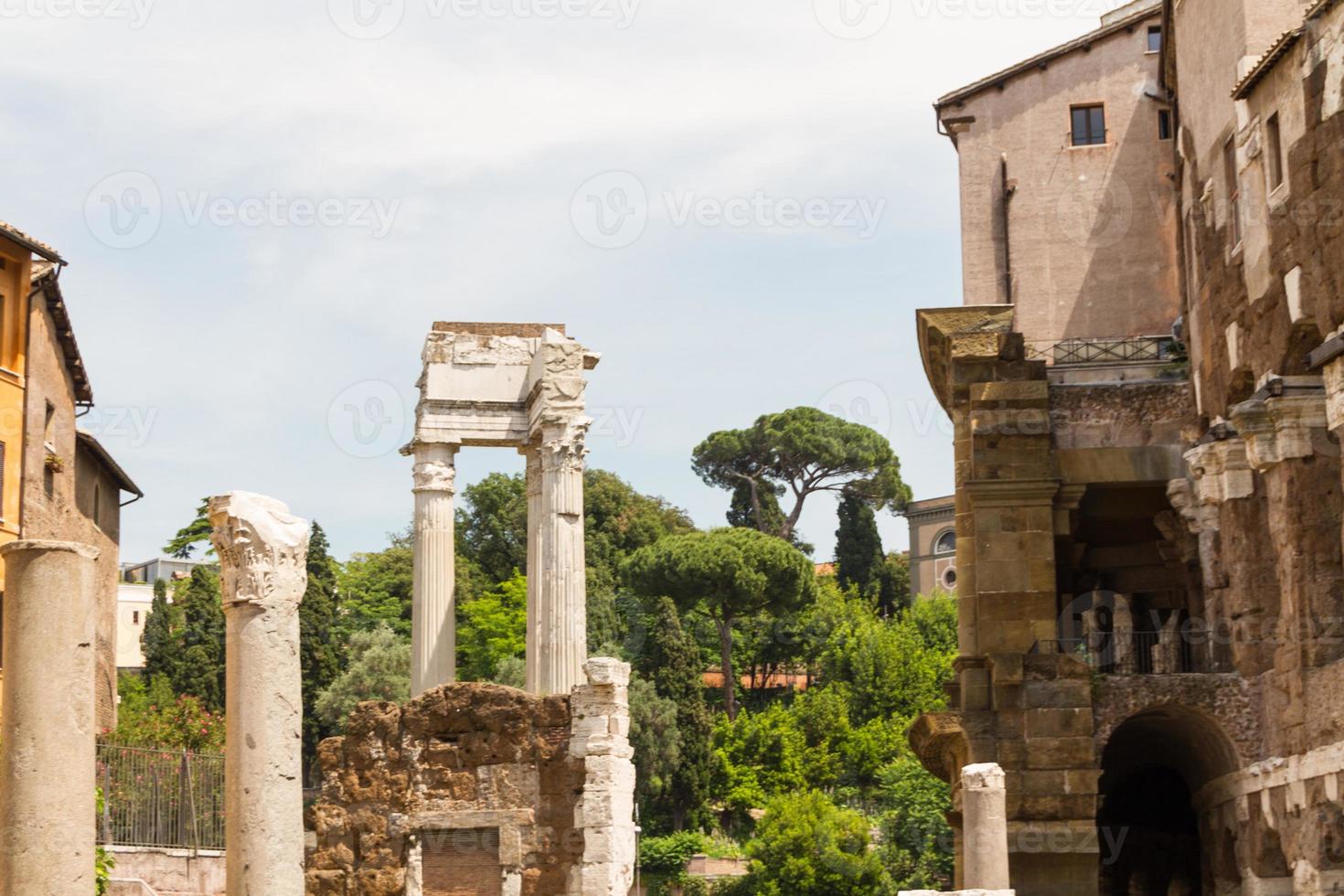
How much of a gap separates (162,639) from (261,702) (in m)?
42.9

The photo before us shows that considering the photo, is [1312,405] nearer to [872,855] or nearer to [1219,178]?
[1219,178]

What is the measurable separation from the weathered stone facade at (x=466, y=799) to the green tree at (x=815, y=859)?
28379 millimetres

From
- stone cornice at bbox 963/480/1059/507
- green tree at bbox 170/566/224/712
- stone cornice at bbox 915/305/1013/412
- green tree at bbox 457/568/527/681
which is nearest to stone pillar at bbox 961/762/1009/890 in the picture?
stone cornice at bbox 963/480/1059/507

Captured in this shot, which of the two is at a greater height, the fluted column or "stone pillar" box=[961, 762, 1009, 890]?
the fluted column

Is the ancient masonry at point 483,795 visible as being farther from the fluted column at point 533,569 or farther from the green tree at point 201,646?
the green tree at point 201,646

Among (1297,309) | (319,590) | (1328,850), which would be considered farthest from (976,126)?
(319,590)

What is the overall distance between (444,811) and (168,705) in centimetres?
2505

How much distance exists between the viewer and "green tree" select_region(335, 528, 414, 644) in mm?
64312

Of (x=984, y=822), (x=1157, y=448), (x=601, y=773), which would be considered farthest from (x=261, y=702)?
(x=1157, y=448)

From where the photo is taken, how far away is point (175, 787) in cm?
2861

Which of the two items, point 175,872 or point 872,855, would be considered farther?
point 872,855

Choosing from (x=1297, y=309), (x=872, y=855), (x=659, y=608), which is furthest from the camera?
(x=659, y=608)

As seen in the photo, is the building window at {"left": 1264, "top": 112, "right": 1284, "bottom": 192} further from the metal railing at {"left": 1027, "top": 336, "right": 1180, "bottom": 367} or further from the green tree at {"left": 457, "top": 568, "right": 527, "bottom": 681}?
the green tree at {"left": 457, "top": 568, "right": 527, "bottom": 681}

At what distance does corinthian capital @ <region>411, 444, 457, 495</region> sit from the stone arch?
10.4m
